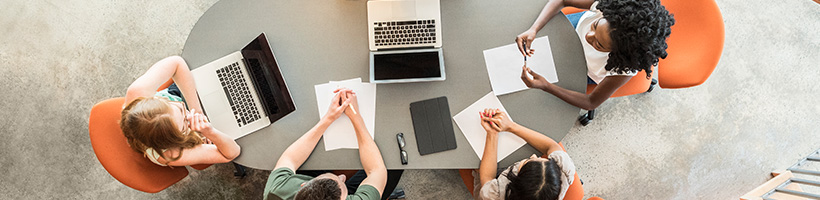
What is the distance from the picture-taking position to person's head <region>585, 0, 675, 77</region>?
5.09ft

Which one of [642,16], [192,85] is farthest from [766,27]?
[192,85]

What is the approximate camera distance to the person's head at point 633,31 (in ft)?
5.09

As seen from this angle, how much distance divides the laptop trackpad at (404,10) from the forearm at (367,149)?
444 millimetres

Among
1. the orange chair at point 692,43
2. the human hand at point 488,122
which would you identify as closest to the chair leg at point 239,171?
the human hand at point 488,122

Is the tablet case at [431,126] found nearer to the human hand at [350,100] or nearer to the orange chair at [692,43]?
the human hand at [350,100]

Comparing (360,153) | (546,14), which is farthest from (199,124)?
(546,14)

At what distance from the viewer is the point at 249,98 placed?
5.61 feet

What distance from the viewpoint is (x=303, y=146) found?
1678 millimetres

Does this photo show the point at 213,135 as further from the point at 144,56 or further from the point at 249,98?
the point at 144,56

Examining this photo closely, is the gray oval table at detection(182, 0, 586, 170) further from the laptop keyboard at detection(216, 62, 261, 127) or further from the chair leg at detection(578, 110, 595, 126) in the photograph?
the chair leg at detection(578, 110, 595, 126)

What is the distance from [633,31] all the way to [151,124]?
1813 mm

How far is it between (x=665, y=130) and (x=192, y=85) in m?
2.63

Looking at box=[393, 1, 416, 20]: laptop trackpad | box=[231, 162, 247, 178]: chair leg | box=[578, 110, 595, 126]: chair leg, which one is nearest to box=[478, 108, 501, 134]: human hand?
box=[393, 1, 416, 20]: laptop trackpad

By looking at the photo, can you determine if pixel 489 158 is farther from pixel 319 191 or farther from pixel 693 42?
pixel 693 42
